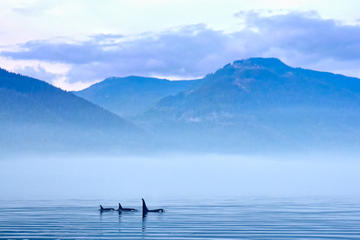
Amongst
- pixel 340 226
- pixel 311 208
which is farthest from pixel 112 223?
pixel 311 208

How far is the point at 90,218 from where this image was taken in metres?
55.9

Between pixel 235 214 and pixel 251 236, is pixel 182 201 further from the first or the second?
pixel 251 236

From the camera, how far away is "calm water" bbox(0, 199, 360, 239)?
146 ft

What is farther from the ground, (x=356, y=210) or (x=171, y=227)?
(x=356, y=210)

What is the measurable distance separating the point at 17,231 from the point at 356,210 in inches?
1187

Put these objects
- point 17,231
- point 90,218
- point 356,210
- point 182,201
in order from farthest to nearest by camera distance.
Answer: point 182,201
point 356,210
point 90,218
point 17,231

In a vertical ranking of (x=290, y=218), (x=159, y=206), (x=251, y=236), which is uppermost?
(x=159, y=206)

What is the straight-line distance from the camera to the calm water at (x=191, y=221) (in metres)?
44.6

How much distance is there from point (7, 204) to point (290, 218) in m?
31.4

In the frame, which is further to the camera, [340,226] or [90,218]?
[90,218]

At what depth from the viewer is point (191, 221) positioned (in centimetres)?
5225

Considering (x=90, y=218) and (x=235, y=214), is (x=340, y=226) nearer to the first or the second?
(x=235, y=214)

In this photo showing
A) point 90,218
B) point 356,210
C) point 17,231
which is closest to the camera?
point 17,231

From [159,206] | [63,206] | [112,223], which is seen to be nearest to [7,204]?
[63,206]
